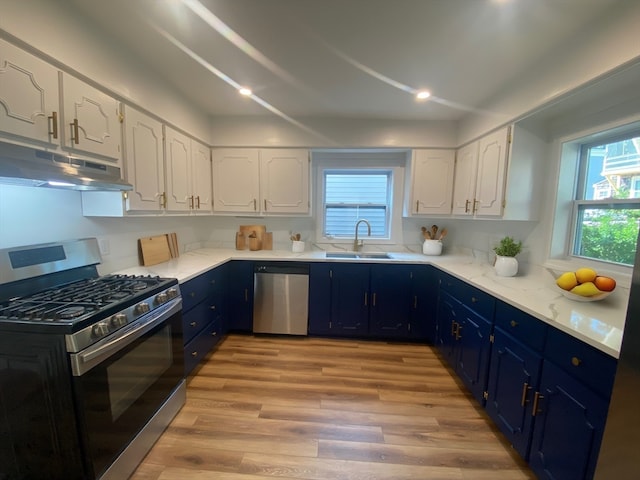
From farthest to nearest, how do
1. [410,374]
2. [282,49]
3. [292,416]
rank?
[410,374] < [292,416] < [282,49]

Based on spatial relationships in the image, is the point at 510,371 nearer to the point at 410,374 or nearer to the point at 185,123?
the point at 410,374

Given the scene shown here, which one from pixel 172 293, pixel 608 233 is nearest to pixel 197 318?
pixel 172 293

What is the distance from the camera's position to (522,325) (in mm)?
1457

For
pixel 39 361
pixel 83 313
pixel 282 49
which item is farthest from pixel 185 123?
pixel 39 361

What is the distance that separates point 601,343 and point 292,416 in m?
1.70

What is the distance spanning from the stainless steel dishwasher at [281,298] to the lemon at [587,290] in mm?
2082

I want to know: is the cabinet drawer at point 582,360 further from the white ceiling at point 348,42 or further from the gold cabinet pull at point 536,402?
the white ceiling at point 348,42

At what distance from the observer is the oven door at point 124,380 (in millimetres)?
1127

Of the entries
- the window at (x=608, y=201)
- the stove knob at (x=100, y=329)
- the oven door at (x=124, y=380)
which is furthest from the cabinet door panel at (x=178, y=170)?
the window at (x=608, y=201)

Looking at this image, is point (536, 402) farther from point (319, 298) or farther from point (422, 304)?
point (319, 298)

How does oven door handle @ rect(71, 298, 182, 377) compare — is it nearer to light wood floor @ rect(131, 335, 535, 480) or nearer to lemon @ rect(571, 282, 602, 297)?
light wood floor @ rect(131, 335, 535, 480)

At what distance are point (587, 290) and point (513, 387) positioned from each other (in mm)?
668

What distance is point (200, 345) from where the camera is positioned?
7.36 ft

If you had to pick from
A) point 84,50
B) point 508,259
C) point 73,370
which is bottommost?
point 73,370
